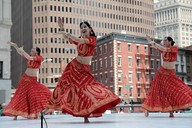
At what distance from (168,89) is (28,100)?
5.58 m

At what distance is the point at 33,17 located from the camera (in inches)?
4604

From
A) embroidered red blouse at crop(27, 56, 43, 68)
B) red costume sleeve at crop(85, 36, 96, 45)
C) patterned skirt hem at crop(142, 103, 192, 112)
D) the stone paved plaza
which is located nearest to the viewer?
the stone paved plaza

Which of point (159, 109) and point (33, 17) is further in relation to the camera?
point (33, 17)

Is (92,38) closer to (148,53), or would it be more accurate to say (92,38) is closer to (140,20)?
(148,53)

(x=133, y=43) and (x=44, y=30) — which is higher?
(x=44, y=30)

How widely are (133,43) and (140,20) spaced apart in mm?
59262

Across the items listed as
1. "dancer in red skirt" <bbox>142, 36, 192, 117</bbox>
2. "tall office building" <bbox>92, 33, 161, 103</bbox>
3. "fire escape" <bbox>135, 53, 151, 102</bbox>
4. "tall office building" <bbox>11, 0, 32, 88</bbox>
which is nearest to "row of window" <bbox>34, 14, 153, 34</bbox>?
"tall office building" <bbox>11, 0, 32, 88</bbox>

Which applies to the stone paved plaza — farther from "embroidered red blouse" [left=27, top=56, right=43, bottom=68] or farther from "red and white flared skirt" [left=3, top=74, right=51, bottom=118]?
"embroidered red blouse" [left=27, top=56, right=43, bottom=68]

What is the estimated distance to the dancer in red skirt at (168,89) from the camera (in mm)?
14413

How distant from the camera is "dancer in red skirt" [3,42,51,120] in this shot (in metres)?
15.4

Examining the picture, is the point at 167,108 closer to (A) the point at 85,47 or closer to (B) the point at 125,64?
(A) the point at 85,47

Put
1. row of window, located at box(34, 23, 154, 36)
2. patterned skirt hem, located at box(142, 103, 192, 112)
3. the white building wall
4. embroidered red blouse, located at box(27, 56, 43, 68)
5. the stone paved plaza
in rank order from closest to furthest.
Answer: the stone paved plaza
patterned skirt hem, located at box(142, 103, 192, 112)
embroidered red blouse, located at box(27, 56, 43, 68)
the white building wall
row of window, located at box(34, 23, 154, 36)

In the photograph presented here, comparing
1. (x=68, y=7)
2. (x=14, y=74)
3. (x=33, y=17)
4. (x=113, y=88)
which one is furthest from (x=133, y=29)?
(x=113, y=88)

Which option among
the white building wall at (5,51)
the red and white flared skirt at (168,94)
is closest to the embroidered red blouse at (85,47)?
the red and white flared skirt at (168,94)
